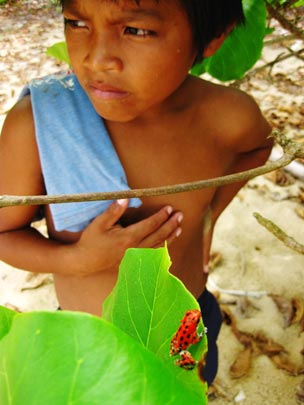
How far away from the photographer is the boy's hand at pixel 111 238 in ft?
3.45

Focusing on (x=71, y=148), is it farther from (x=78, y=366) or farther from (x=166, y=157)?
(x=78, y=366)

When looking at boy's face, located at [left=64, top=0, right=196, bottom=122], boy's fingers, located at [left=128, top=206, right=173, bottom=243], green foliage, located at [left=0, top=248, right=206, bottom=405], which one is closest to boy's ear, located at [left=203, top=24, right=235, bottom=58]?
boy's face, located at [left=64, top=0, right=196, bottom=122]

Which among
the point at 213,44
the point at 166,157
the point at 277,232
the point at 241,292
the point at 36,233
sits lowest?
the point at 241,292

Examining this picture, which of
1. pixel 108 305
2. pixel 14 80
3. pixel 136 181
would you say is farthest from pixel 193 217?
pixel 14 80

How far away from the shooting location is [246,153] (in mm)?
1347

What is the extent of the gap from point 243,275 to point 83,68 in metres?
1.34

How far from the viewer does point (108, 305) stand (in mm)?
505

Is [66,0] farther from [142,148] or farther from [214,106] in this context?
[214,106]

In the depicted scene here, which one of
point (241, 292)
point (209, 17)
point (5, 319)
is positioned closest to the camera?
point (5, 319)

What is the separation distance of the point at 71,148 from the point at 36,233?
24cm

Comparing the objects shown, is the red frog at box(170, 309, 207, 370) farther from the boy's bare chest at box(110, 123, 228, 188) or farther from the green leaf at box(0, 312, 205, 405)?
the boy's bare chest at box(110, 123, 228, 188)

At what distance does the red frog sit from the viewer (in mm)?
442

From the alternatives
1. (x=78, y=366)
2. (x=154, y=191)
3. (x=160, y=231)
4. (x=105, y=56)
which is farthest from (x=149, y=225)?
(x=78, y=366)

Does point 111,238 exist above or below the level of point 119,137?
below
